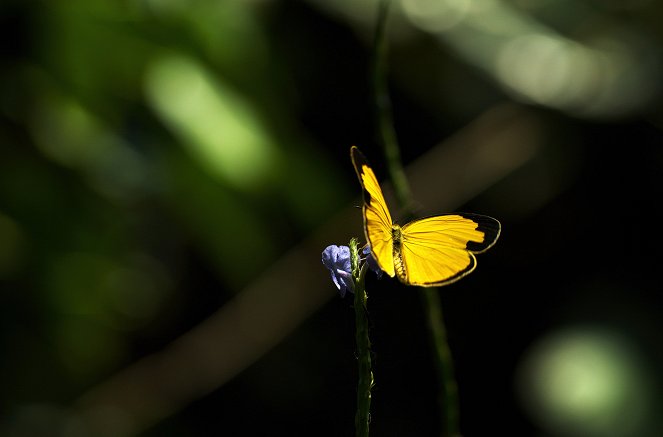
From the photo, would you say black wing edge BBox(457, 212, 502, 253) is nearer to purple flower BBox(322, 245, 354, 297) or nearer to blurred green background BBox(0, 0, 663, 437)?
purple flower BBox(322, 245, 354, 297)

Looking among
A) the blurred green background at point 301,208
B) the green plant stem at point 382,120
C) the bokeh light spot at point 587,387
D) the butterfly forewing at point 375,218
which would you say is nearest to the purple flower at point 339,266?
the butterfly forewing at point 375,218

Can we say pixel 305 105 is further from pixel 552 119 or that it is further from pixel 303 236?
pixel 552 119

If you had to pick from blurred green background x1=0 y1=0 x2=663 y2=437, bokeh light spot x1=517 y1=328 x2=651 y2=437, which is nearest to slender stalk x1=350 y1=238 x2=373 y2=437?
blurred green background x1=0 y1=0 x2=663 y2=437

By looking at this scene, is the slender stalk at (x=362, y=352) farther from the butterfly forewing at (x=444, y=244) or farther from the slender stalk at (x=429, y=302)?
the slender stalk at (x=429, y=302)

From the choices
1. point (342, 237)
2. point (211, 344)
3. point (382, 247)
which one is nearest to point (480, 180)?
point (342, 237)

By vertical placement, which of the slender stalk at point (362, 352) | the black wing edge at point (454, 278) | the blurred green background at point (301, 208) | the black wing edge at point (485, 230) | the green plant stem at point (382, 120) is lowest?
the slender stalk at point (362, 352)

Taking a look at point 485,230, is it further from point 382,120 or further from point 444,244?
point 382,120
